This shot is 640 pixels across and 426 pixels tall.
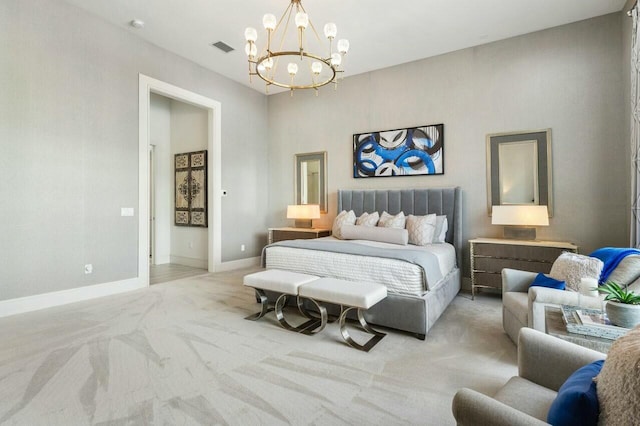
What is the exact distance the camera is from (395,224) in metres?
4.38

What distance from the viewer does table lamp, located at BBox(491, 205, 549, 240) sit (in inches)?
147

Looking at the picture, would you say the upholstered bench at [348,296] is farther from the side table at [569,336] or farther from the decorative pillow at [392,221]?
the decorative pillow at [392,221]

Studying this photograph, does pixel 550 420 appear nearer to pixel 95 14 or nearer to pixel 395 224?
pixel 395 224

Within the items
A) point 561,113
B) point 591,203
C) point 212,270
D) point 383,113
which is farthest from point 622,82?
point 212,270

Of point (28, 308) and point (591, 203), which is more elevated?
point (591, 203)

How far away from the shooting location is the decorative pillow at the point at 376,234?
4.04 metres

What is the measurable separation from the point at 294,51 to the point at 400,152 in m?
2.24

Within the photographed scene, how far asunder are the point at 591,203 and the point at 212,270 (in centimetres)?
553

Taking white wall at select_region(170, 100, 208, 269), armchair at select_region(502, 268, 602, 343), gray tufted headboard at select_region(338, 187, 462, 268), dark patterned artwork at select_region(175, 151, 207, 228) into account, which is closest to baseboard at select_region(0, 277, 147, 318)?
white wall at select_region(170, 100, 208, 269)

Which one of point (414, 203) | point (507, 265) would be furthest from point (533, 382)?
point (414, 203)

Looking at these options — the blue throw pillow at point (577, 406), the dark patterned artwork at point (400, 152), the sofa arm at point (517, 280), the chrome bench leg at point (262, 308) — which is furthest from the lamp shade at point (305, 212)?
the blue throw pillow at point (577, 406)

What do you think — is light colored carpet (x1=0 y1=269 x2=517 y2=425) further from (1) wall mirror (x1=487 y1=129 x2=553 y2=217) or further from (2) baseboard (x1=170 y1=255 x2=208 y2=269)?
(2) baseboard (x1=170 y1=255 x2=208 y2=269)

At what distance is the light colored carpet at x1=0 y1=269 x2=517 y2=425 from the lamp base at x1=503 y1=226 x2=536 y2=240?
1.25m

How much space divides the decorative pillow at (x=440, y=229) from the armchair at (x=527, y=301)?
1.47 m
